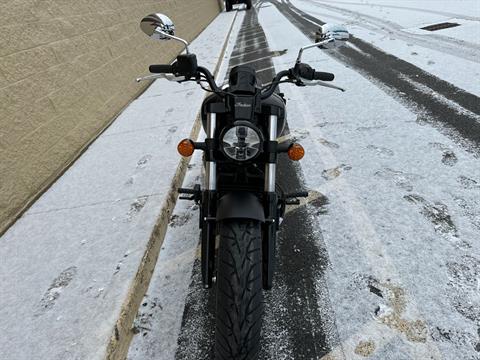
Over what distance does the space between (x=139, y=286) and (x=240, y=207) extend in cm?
115

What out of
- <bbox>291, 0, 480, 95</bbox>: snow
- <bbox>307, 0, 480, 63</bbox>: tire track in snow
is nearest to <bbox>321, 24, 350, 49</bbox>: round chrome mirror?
<bbox>291, 0, 480, 95</bbox>: snow

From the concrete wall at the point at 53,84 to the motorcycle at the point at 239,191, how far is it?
7.15ft

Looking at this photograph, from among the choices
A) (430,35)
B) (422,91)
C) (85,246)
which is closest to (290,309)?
(85,246)

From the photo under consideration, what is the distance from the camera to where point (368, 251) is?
8.45 feet

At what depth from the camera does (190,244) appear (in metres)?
2.90

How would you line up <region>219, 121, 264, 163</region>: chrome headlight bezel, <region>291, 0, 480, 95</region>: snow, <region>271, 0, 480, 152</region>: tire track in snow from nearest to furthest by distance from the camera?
<region>219, 121, 264, 163</region>: chrome headlight bezel
<region>271, 0, 480, 152</region>: tire track in snow
<region>291, 0, 480, 95</region>: snow

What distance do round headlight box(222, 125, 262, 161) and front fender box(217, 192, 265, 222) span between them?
22cm

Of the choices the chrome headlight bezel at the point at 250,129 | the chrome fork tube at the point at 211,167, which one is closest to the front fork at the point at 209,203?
the chrome fork tube at the point at 211,167

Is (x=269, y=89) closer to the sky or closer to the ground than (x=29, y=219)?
closer to the sky

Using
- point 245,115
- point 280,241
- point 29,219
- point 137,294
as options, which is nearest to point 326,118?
point 280,241

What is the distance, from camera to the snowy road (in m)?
2.00

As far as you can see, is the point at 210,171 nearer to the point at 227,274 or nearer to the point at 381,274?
the point at 227,274

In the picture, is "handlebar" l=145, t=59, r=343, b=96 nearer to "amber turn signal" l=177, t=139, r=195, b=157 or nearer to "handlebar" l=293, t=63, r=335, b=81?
"handlebar" l=293, t=63, r=335, b=81

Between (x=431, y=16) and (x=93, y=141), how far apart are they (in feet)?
37.5
